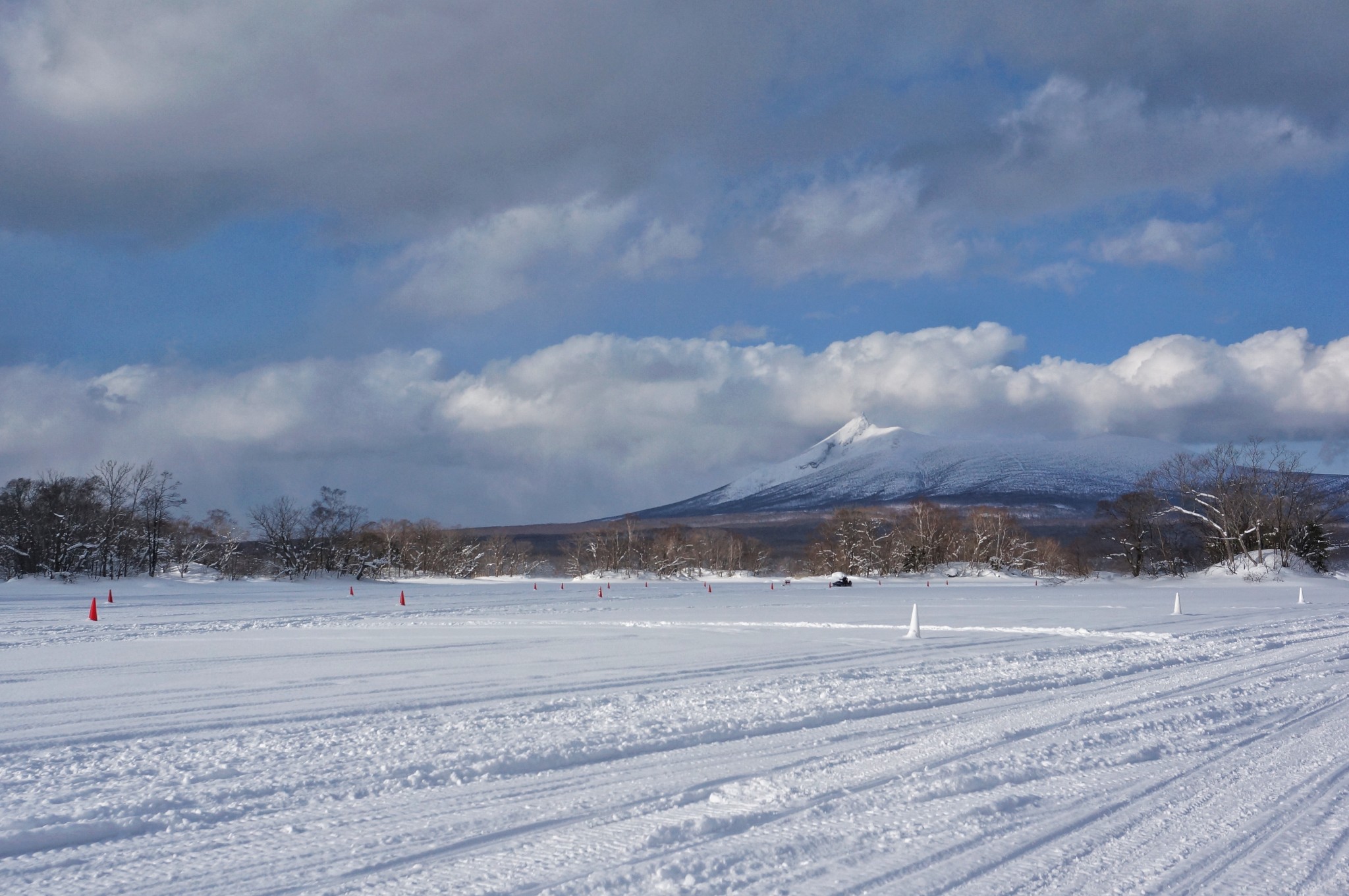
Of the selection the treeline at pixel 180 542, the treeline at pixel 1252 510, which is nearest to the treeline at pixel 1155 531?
the treeline at pixel 1252 510

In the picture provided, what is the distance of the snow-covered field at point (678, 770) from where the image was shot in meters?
4.64

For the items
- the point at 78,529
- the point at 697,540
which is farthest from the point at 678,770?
the point at 697,540

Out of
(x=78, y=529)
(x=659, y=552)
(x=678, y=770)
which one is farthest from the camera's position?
(x=659, y=552)

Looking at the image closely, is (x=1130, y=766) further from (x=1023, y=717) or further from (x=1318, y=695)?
(x=1318, y=695)

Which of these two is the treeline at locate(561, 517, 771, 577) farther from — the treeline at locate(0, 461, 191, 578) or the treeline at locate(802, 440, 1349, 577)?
the treeline at locate(0, 461, 191, 578)

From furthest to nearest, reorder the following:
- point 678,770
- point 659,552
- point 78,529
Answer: point 659,552, point 78,529, point 678,770

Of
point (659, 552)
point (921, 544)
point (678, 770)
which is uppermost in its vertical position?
point (678, 770)

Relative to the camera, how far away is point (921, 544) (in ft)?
271

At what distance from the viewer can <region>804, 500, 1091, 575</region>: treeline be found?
8288cm

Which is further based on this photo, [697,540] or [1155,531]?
[697,540]

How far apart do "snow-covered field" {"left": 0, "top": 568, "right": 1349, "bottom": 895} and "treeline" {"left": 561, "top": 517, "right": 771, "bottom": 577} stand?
253 feet

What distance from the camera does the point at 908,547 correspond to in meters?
83.4

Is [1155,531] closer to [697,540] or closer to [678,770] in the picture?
[697,540]

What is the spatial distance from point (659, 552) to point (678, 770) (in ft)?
301
